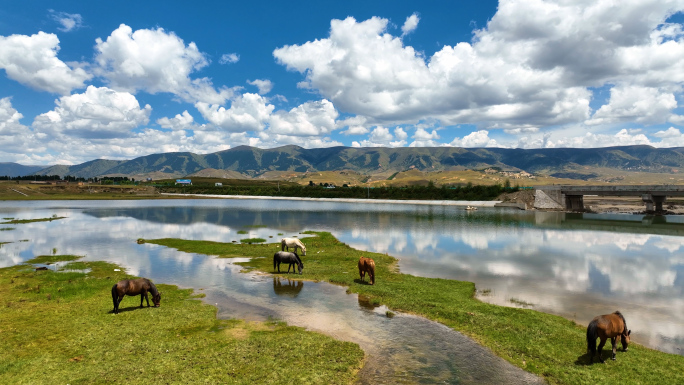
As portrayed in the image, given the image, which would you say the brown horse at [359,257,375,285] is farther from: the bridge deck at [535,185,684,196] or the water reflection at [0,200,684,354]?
the bridge deck at [535,185,684,196]

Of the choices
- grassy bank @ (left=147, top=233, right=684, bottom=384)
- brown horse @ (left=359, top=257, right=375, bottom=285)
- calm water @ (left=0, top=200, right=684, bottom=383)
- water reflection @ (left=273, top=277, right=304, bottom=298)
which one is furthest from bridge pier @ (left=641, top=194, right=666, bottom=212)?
water reflection @ (left=273, top=277, right=304, bottom=298)

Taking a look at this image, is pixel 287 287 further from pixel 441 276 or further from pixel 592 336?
pixel 592 336

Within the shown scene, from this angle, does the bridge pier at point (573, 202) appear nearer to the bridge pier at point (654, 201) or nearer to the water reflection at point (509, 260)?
the bridge pier at point (654, 201)

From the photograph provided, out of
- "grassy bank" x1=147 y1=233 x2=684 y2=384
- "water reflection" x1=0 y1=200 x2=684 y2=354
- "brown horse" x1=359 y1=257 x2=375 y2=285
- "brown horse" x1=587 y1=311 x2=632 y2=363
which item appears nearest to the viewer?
"grassy bank" x1=147 y1=233 x2=684 y2=384

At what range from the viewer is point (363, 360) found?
14.8 metres

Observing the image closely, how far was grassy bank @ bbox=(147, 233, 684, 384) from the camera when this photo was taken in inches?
533

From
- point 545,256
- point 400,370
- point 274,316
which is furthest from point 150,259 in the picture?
point 545,256

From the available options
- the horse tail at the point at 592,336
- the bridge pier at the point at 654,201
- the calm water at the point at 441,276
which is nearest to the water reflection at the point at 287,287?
the calm water at the point at 441,276

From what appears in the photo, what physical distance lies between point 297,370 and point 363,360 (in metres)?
3.06

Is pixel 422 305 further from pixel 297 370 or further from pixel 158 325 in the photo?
pixel 158 325

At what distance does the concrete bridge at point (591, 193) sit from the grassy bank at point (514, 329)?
131622 mm

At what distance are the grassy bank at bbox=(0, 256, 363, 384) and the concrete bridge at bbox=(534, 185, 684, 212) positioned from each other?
485 ft

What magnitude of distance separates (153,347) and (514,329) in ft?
60.0

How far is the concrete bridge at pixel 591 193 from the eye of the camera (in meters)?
116
